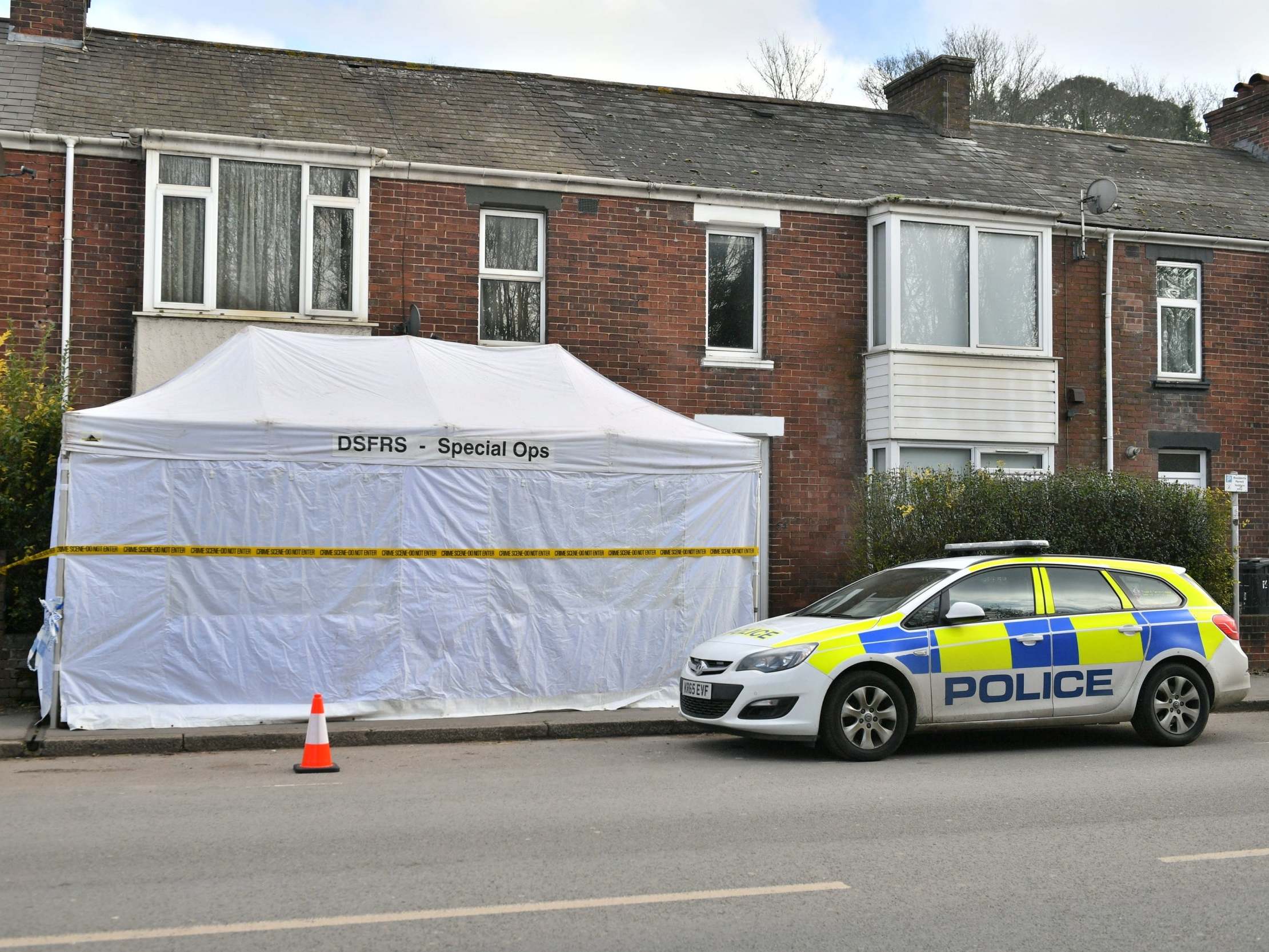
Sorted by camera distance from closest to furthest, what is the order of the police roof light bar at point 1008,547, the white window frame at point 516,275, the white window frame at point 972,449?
1. the police roof light bar at point 1008,547
2. the white window frame at point 516,275
3. the white window frame at point 972,449

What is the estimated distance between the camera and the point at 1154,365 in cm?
1950

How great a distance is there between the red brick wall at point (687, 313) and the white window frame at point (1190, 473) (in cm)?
485

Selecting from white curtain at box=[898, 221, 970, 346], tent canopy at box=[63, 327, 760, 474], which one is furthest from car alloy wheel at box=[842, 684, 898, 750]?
white curtain at box=[898, 221, 970, 346]

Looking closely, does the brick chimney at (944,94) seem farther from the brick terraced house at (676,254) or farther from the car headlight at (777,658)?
the car headlight at (777,658)

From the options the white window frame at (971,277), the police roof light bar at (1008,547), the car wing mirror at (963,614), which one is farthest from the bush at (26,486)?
the white window frame at (971,277)

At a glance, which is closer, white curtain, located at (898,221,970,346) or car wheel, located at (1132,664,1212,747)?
car wheel, located at (1132,664,1212,747)

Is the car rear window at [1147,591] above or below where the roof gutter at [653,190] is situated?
below

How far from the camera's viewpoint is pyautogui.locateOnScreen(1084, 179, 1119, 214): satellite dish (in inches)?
744

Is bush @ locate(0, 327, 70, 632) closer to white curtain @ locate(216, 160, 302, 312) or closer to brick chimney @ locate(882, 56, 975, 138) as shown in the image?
white curtain @ locate(216, 160, 302, 312)

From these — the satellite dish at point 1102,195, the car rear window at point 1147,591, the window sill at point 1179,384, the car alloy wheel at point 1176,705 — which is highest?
the satellite dish at point 1102,195

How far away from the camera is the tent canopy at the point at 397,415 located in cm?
1143

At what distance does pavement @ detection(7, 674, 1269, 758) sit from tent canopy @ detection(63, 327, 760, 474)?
7.38ft

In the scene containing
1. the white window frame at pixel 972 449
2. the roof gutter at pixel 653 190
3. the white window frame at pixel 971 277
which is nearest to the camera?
the roof gutter at pixel 653 190

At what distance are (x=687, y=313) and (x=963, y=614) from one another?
26.5 feet
